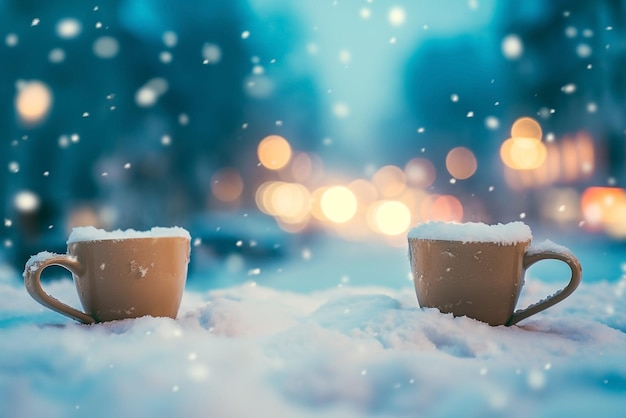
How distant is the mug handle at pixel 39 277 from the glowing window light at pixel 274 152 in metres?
0.56

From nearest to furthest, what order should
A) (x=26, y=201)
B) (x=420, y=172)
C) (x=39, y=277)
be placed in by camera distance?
(x=39, y=277), (x=26, y=201), (x=420, y=172)

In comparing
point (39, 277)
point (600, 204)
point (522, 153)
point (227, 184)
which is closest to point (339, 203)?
point (227, 184)

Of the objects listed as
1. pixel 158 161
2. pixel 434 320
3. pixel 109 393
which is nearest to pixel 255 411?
pixel 109 393

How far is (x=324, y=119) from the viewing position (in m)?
1.06

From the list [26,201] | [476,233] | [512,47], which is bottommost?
[26,201]

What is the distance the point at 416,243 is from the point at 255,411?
0.92 feet

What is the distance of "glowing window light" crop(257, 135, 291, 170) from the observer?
1.07 m

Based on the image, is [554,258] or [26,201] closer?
[554,258]

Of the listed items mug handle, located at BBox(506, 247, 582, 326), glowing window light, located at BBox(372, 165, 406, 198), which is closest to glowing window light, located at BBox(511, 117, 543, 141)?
glowing window light, located at BBox(372, 165, 406, 198)

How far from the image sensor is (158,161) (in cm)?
102

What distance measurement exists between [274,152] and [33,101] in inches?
16.3

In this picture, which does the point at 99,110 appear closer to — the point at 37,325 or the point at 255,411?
the point at 37,325

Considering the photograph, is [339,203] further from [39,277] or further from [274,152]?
[39,277]

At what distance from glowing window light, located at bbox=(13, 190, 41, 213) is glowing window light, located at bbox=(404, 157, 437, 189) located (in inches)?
24.8
